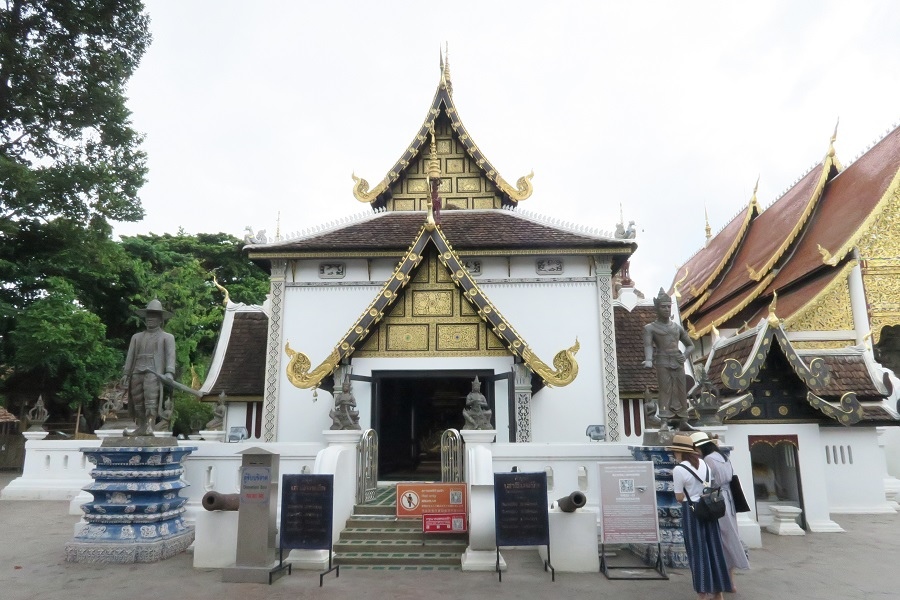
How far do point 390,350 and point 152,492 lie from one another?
14.9 feet

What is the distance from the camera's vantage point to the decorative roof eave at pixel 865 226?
1411 centimetres

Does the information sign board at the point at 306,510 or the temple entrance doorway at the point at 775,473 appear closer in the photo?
the information sign board at the point at 306,510

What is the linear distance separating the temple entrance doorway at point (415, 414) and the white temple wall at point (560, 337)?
1724mm

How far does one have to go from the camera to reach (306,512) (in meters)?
6.38

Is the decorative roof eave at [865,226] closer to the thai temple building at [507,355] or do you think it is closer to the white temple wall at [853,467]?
the thai temple building at [507,355]

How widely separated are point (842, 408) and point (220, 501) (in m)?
9.16

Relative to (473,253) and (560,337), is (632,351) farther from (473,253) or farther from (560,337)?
(473,253)

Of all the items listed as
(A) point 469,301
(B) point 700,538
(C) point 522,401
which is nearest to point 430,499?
(B) point 700,538

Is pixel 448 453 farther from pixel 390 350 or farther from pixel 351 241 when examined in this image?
pixel 351 241

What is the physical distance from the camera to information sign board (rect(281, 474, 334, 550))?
6.32m

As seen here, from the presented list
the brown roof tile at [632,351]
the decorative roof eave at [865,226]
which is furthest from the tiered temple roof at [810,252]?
the brown roof tile at [632,351]

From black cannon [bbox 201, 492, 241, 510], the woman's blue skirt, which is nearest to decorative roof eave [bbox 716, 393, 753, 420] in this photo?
the woman's blue skirt

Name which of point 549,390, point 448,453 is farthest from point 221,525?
point 549,390

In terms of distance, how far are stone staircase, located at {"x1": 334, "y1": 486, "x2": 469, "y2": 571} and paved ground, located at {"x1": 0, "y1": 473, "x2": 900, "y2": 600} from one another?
284mm
